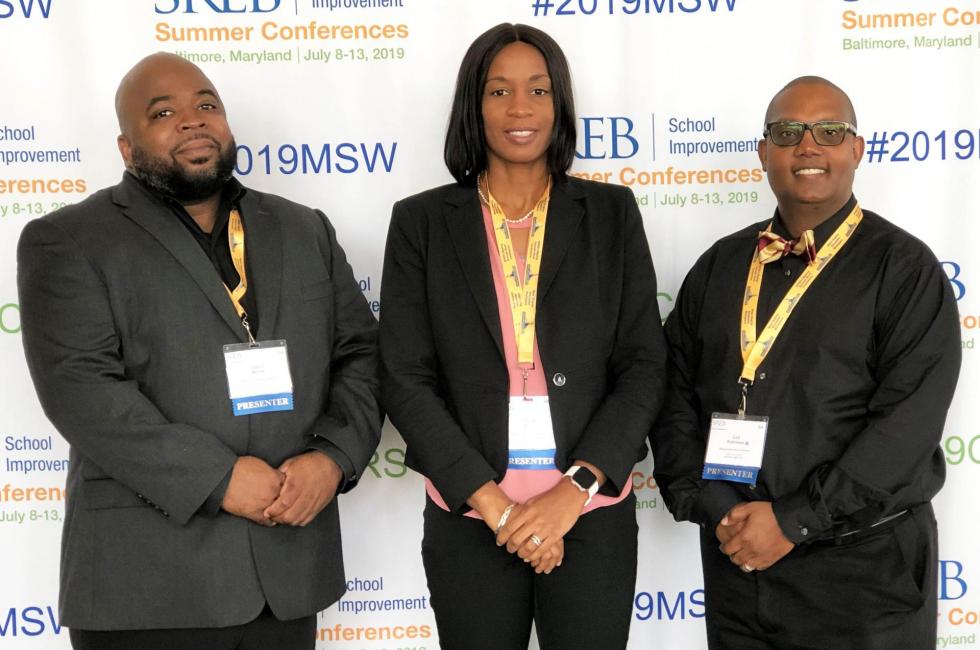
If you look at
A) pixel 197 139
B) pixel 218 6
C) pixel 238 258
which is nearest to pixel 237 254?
pixel 238 258

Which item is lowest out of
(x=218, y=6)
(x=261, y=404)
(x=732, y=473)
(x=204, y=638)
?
(x=204, y=638)

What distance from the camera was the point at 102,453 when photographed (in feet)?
6.28

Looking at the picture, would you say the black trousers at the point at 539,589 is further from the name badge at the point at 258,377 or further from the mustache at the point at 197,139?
the mustache at the point at 197,139

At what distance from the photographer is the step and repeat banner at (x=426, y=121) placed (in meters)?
2.85

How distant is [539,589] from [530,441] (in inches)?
13.4

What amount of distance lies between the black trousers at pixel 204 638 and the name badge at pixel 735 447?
1.07 m

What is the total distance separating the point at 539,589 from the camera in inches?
79.7

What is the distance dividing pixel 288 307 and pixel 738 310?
110cm

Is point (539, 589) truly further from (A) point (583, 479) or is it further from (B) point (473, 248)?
(B) point (473, 248)

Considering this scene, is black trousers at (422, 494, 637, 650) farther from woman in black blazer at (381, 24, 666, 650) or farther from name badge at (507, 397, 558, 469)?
name badge at (507, 397, 558, 469)

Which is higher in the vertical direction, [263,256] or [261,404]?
[263,256]

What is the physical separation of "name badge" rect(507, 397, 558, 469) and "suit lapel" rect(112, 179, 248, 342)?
66 cm

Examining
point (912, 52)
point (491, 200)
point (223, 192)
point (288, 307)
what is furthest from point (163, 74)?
point (912, 52)

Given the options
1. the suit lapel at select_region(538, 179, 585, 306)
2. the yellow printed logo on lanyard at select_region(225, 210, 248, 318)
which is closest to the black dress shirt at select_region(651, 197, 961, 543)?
the suit lapel at select_region(538, 179, 585, 306)
